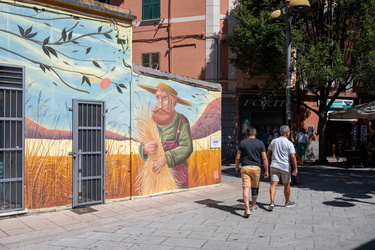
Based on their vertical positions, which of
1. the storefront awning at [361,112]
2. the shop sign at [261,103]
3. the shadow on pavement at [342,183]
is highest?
the shop sign at [261,103]

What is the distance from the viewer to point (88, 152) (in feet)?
27.4

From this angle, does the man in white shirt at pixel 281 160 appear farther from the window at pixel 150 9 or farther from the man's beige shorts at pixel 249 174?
the window at pixel 150 9

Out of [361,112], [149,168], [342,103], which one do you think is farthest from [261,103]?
[149,168]

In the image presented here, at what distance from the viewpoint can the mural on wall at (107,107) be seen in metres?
7.50

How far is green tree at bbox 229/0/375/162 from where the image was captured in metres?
15.8

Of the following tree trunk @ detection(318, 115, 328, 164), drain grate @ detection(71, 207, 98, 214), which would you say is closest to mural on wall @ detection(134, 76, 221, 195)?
drain grate @ detection(71, 207, 98, 214)

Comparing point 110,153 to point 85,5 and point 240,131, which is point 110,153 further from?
point 240,131

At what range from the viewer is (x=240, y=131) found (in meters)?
20.2

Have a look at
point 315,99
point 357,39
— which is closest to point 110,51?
point 357,39

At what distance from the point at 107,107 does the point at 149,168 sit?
6.10ft

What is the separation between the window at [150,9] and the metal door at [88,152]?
1286 cm

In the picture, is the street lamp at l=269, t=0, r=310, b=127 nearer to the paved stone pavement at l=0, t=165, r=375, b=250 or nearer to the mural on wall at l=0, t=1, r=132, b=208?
the paved stone pavement at l=0, t=165, r=375, b=250

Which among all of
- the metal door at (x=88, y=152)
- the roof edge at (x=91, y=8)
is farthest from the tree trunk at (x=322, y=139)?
the metal door at (x=88, y=152)

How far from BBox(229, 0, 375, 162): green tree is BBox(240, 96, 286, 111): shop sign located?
6.29 feet
